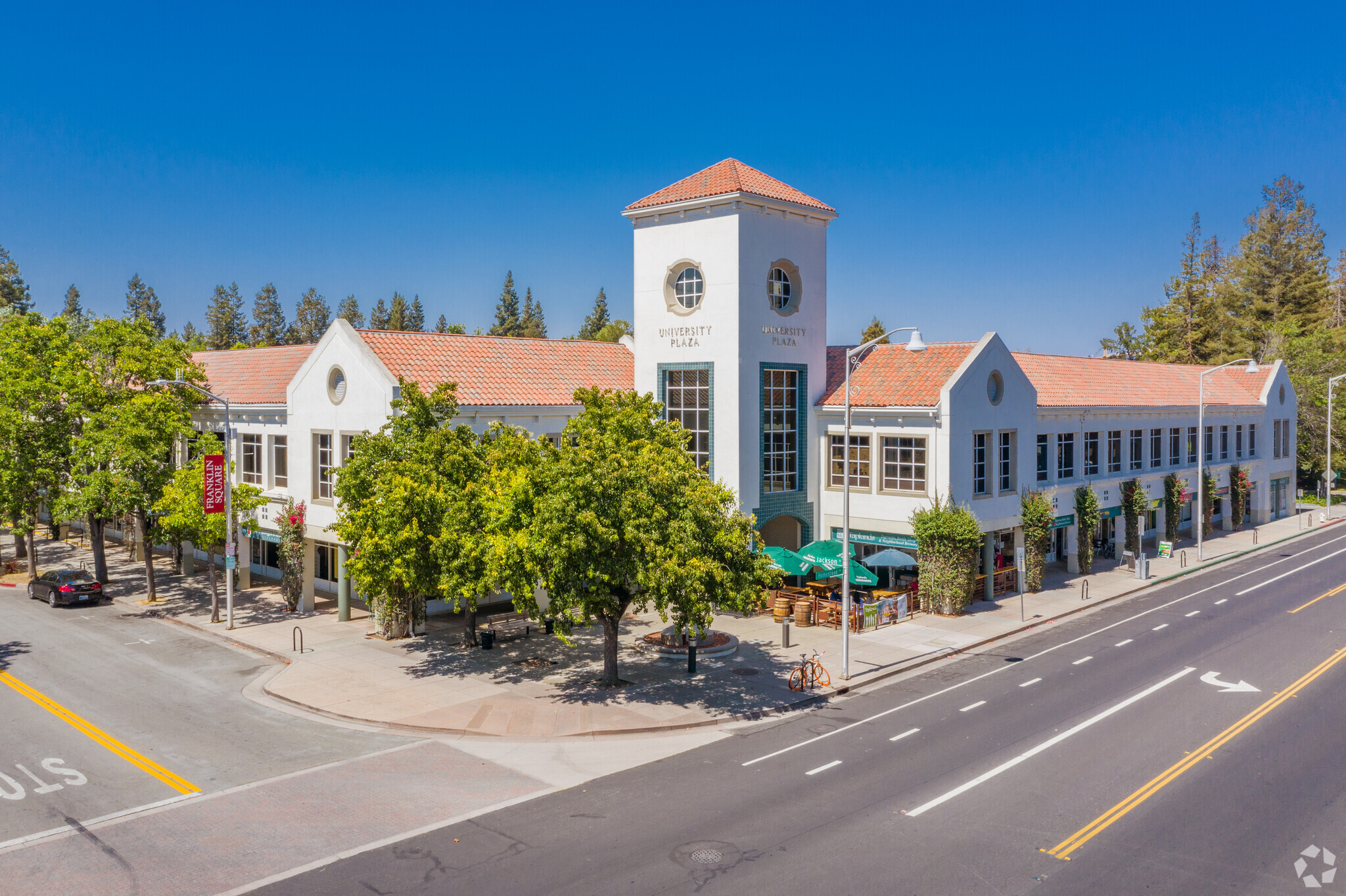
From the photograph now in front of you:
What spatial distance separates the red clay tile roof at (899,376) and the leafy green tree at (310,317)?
125756mm

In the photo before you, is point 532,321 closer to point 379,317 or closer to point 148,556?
point 379,317

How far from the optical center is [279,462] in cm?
3566

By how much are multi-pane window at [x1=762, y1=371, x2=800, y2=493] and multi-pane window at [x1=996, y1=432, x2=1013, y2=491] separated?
7.97 meters

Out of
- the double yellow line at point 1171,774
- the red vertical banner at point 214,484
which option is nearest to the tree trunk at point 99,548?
the red vertical banner at point 214,484

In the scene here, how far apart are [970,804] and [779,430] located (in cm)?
2092

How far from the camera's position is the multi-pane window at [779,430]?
34969 millimetres

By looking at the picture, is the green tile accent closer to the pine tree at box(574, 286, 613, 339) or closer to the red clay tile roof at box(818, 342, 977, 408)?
the red clay tile roof at box(818, 342, 977, 408)

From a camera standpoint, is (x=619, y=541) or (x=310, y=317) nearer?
(x=619, y=541)

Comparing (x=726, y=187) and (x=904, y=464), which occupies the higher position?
(x=726, y=187)

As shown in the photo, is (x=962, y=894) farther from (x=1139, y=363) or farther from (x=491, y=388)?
(x=1139, y=363)

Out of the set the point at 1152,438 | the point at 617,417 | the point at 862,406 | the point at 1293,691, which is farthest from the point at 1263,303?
the point at 617,417

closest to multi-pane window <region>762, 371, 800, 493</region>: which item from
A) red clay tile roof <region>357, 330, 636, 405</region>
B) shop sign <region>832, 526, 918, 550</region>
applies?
shop sign <region>832, 526, 918, 550</region>

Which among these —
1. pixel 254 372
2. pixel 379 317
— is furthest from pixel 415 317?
pixel 254 372

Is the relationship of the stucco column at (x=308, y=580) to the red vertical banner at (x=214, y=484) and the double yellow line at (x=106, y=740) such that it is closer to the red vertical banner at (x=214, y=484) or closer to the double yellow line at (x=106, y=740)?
the red vertical banner at (x=214, y=484)
